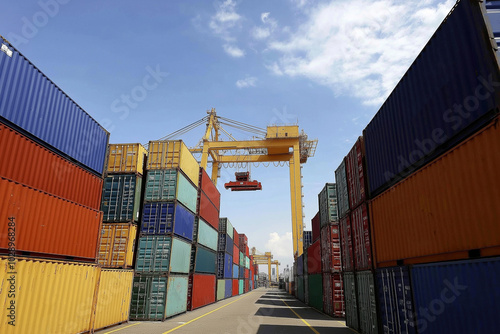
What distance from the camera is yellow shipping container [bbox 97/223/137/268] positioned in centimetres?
1764

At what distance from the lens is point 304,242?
145 feet

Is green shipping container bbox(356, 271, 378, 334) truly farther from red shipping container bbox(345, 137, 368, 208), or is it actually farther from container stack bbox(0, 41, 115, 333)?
container stack bbox(0, 41, 115, 333)

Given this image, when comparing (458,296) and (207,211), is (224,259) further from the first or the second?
(458,296)

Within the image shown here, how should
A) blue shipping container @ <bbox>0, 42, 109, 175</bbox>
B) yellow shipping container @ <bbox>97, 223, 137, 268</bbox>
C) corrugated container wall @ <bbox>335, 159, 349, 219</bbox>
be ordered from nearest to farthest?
1. blue shipping container @ <bbox>0, 42, 109, 175</bbox>
2. corrugated container wall @ <bbox>335, 159, 349, 219</bbox>
3. yellow shipping container @ <bbox>97, 223, 137, 268</bbox>

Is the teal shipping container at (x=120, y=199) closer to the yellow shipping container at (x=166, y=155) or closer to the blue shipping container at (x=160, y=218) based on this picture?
the blue shipping container at (x=160, y=218)

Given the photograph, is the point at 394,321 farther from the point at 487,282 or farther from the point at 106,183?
the point at 106,183

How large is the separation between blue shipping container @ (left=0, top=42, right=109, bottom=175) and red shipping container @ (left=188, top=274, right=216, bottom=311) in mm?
13657

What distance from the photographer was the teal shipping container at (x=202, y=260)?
25.0 meters

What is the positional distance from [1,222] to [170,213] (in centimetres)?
1093

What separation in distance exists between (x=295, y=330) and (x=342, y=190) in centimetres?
828

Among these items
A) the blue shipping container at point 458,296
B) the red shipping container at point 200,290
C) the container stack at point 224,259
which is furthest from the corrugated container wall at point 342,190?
the container stack at point 224,259

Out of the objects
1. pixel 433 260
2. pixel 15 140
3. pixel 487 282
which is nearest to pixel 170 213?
pixel 15 140

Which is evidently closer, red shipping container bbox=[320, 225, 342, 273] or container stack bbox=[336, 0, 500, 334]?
container stack bbox=[336, 0, 500, 334]

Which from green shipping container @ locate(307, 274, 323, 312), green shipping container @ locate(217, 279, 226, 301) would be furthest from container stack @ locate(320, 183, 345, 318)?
green shipping container @ locate(217, 279, 226, 301)
